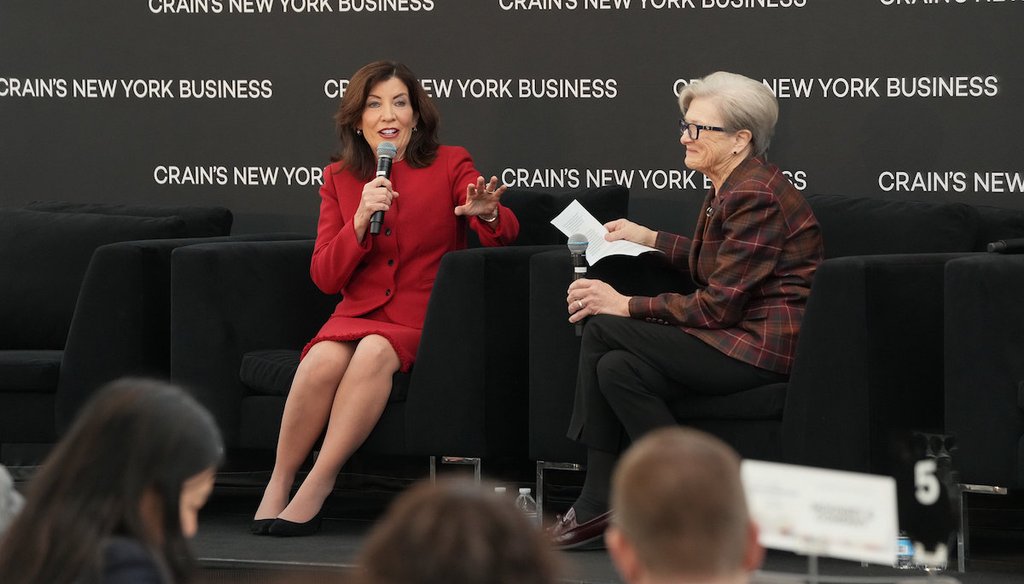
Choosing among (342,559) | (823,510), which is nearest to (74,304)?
(342,559)

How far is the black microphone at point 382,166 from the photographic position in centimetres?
406

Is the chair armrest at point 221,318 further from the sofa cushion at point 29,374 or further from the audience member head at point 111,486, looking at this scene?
the audience member head at point 111,486

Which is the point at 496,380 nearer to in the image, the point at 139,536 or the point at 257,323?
the point at 257,323

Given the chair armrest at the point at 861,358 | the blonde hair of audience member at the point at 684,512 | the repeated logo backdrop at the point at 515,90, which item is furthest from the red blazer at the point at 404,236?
the blonde hair of audience member at the point at 684,512

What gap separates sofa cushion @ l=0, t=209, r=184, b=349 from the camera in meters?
4.79

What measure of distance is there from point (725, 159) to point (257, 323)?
1446 mm

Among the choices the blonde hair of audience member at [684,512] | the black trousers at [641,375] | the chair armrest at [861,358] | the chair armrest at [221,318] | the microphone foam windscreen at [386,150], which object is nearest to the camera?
the blonde hair of audience member at [684,512]

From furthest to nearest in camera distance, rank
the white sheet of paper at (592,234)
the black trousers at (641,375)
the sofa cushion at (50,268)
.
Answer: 1. the sofa cushion at (50,268)
2. the white sheet of paper at (592,234)
3. the black trousers at (641,375)

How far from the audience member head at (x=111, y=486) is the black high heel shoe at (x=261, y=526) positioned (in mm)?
2458

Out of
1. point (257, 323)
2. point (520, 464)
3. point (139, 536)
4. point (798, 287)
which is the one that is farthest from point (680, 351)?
point (139, 536)

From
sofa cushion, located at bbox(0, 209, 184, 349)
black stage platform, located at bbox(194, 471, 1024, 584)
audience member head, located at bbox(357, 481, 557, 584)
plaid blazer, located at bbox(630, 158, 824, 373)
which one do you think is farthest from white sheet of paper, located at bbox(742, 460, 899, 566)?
sofa cushion, located at bbox(0, 209, 184, 349)

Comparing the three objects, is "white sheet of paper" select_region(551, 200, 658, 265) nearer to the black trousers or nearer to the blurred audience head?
the black trousers

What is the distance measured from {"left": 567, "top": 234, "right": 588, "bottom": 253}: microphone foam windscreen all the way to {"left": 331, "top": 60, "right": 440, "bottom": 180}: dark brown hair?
2.35 ft

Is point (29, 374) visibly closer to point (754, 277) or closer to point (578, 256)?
point (578, 256)
